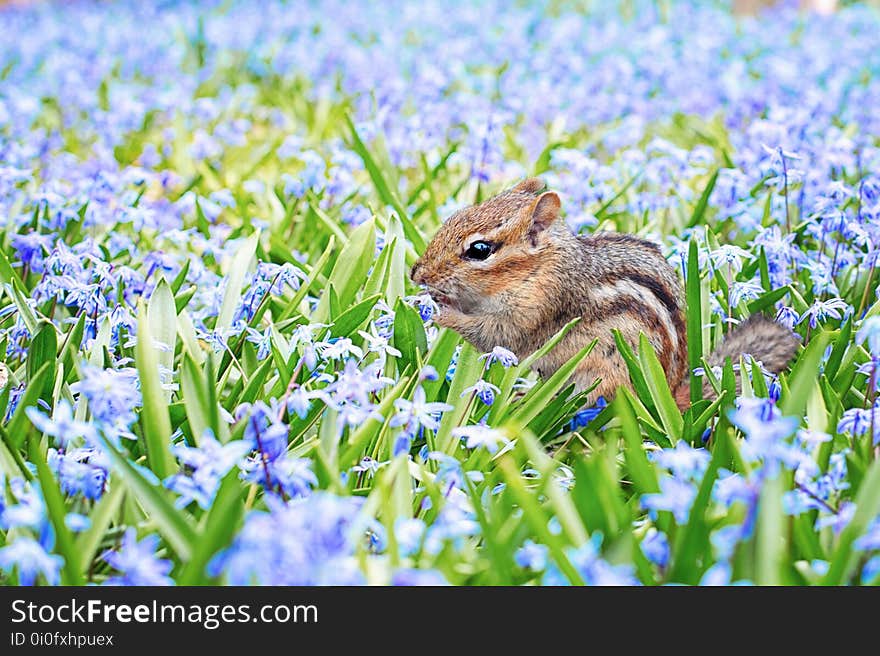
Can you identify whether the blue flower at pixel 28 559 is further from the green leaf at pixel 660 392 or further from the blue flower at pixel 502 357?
the green leaf at pixel 660 392

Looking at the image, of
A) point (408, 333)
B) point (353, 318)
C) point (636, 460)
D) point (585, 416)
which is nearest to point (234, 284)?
point (353, 318)

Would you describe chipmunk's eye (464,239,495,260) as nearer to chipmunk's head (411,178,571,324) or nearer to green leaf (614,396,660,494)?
chipmunk's head (411,178,571,324)

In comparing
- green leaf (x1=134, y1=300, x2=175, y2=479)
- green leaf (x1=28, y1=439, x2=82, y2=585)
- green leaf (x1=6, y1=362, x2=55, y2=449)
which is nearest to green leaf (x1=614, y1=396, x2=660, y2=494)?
green leaf (x1=134, y1=300, x2=175, y2=479)

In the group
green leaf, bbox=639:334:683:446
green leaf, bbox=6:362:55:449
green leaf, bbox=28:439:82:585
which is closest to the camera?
green leaf, bbox=28:439:82:585

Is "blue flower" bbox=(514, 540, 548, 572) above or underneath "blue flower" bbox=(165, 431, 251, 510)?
underneath

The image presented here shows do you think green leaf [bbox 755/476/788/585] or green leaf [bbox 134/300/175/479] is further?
green leaf [bbox 134/300/175/479]
